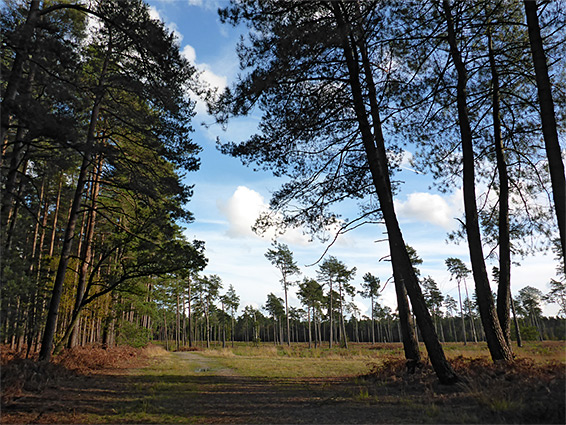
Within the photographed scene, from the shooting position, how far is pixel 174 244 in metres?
11.6

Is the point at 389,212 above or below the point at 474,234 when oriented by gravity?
above

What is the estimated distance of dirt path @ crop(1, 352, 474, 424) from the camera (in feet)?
17.5

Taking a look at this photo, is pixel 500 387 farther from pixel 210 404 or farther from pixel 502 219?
pixel 502 219

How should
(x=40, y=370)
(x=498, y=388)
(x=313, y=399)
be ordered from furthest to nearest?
(x=40, y=370), (x=313, y=399), (x=498, y=388)

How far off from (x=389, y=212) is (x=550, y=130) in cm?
371

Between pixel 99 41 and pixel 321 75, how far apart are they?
731cm

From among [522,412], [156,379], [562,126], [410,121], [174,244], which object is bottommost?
[156,379]

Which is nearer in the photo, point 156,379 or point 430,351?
point 430,351

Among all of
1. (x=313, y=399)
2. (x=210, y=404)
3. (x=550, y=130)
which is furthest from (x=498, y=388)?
(x=210, y=404)

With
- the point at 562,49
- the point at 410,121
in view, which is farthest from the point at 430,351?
the point at 562,49

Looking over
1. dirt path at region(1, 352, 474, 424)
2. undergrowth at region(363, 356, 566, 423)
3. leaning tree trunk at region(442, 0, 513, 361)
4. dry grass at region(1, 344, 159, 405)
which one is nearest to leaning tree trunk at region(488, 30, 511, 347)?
leaning tree trunk at region(442, 0, 513, 361)

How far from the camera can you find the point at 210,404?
262 inches

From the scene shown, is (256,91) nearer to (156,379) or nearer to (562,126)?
(562,126)

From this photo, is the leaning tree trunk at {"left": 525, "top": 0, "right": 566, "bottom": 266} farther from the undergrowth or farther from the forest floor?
the forest floor
